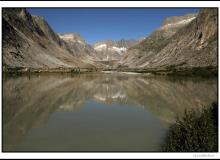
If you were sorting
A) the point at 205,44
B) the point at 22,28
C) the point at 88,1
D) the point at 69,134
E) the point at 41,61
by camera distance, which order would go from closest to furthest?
the point at 88,1
the point at 69,134
the point at 205,44
the point at 41,61
the point at 22,28

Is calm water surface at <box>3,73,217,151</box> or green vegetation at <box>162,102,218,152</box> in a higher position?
green vegetation at <box>162,102,218,152</box>

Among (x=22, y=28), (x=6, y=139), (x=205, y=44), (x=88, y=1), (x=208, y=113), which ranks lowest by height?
(x=6, y=139)

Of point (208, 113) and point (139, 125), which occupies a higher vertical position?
point (208, 113)

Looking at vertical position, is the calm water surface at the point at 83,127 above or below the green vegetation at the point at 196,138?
below

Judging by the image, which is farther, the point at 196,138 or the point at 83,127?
the point at 83,127

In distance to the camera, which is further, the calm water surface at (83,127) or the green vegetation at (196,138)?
the calm water surface at (83,127)

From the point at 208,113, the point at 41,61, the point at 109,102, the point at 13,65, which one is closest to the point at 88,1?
the point at 208,113

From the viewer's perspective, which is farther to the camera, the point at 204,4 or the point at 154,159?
the point at 204,4

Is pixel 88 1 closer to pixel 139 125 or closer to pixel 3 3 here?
pixel 3 3

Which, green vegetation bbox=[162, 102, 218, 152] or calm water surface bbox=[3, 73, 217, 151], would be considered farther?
calm water surface bbox=[3, 73, 217, 151]

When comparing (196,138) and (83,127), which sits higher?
(196,138)

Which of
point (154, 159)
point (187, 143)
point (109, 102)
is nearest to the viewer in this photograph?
point (154, 159)
